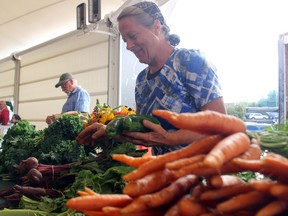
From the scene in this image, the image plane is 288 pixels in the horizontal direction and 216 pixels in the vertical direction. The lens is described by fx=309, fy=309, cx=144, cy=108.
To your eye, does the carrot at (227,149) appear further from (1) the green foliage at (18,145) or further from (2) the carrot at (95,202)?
(1) the green foliage at (18,145)

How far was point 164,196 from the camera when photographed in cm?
70

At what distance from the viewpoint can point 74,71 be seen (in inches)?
272

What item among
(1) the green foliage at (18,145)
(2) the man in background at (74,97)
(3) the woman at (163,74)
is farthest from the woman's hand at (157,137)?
(2) the man in background at (74,97)

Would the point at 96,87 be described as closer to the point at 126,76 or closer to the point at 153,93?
the point at 126,76

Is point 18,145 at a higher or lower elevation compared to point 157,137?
lower

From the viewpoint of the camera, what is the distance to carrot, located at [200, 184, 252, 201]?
0.66 meters

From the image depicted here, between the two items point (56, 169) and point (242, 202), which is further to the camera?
point (56, 169)

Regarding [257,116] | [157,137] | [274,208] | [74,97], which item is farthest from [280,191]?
[74,97]

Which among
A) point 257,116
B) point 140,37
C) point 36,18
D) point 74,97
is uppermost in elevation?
point 36,18

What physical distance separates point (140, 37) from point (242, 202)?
133 centimetres

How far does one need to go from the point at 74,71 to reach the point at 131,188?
644 cm

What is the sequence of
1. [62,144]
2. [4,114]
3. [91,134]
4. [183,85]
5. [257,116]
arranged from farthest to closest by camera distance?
[4,114] < [257,116] < [62,144] < [91,134] < [183,85]

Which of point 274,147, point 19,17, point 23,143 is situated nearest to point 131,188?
point 274,147

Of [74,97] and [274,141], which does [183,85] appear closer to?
[274,141]
